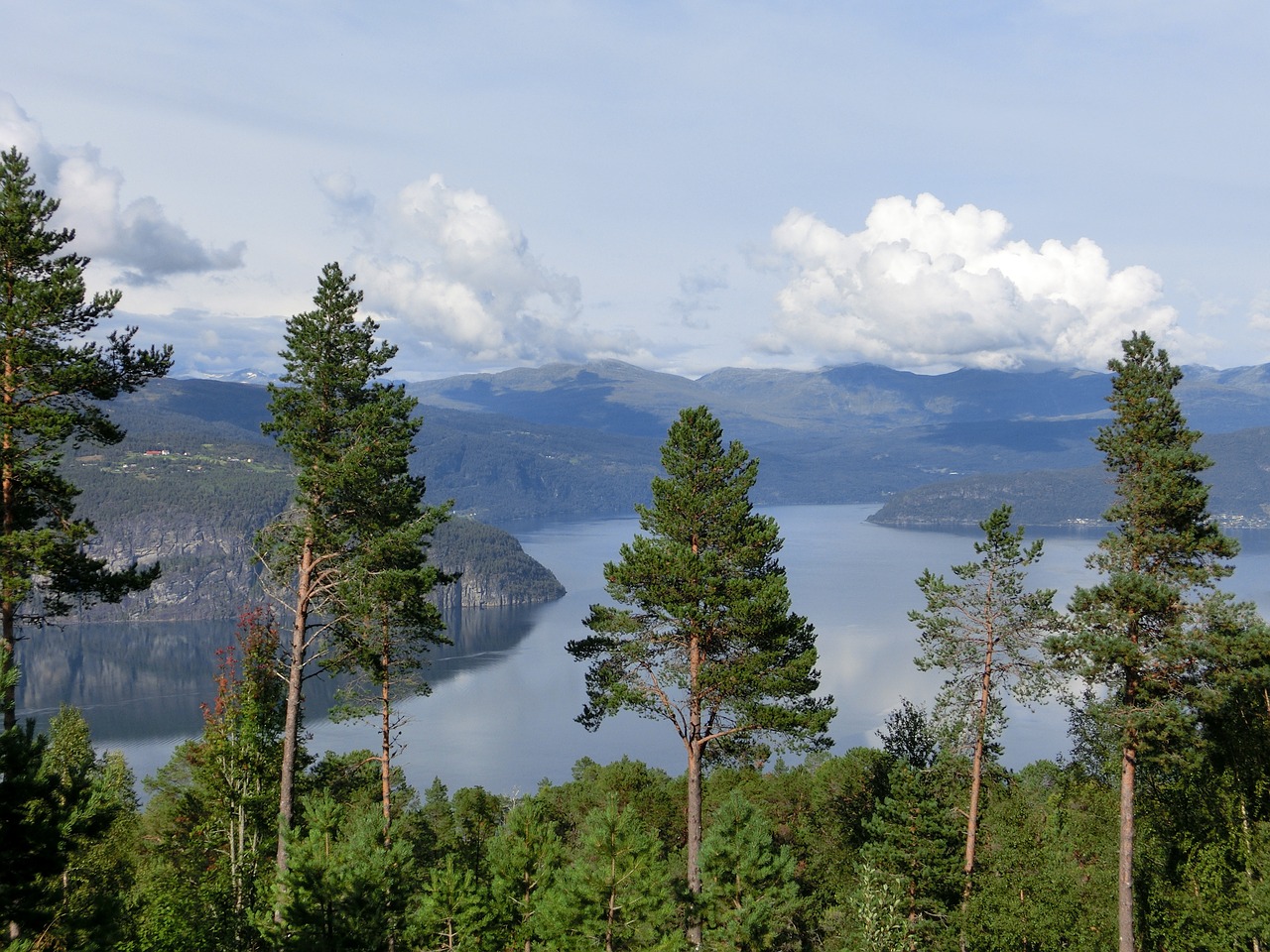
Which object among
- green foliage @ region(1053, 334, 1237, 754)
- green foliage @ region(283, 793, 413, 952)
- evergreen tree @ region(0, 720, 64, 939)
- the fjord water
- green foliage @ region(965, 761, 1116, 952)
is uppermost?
green foliage @ region(1053, 334, 1237, 754)

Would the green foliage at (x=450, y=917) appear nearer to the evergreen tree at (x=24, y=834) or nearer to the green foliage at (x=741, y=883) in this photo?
the green foliage at (x=741, y=883)

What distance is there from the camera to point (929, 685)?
108000 mm

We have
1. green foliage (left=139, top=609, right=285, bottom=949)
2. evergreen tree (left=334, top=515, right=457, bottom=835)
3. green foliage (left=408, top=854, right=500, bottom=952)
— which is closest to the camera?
green foliage (left=139, top=609, right=285, bottom=949)

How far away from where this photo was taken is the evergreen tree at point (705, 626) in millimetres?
21781

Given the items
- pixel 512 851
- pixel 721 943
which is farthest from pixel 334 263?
pixel 721 943

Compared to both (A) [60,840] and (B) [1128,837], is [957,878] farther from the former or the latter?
(A) [60,840]

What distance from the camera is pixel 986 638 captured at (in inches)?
873

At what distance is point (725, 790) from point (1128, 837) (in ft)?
66.4

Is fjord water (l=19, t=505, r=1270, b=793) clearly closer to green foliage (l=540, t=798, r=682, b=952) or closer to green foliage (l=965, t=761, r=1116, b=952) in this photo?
green foliage (l=965, t=761, r=1116, b=952)

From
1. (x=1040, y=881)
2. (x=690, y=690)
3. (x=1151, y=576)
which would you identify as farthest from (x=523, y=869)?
(x=1151, y=576)

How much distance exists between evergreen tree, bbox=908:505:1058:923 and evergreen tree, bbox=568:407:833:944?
9.56ft

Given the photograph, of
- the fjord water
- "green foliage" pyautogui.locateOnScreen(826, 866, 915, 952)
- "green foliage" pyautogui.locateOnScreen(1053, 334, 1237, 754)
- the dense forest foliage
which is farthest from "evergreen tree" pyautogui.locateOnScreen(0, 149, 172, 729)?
the fjord water

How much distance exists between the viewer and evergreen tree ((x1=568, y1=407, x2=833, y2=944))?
21.8 m

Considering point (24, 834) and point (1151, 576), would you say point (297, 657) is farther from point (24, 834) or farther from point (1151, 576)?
point (1151, 576)
